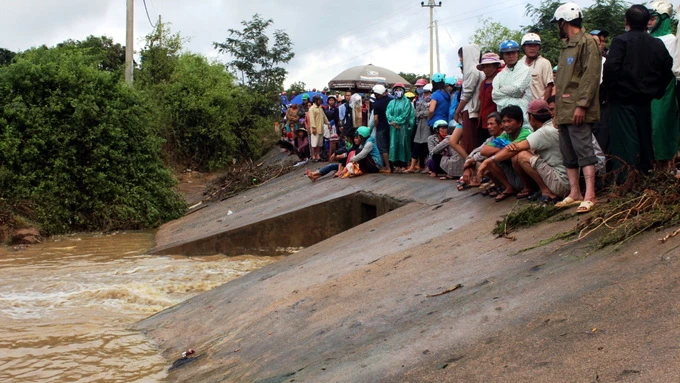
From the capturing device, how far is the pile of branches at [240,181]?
19925 mm

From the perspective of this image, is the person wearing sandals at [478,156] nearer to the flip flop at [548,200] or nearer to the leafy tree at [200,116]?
Result: the flip flop at [548,200]

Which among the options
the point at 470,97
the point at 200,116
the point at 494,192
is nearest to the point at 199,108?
the point at 200,116

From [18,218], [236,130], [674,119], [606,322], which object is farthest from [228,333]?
[236,130]

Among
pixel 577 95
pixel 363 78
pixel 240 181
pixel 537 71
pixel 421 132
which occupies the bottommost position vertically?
pixel 240 181

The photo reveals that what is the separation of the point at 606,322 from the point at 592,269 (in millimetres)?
949

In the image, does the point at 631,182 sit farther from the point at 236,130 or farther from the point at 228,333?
the point at 236,130

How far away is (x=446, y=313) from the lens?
16.6 feet

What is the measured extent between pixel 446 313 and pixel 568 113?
2.64m

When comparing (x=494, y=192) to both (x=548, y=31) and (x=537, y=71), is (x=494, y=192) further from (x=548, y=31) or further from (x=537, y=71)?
(x=548, y=31)

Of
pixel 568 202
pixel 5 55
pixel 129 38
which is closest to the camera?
pixel 568 202

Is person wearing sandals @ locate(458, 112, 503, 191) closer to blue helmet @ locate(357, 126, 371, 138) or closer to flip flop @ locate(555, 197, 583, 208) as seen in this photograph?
flip flop @ locate(555, 197, 583, 208)

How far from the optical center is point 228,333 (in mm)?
6332

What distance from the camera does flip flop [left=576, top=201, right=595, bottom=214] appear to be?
6.41 metres

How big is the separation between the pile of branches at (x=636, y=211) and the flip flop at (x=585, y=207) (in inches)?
4.8
